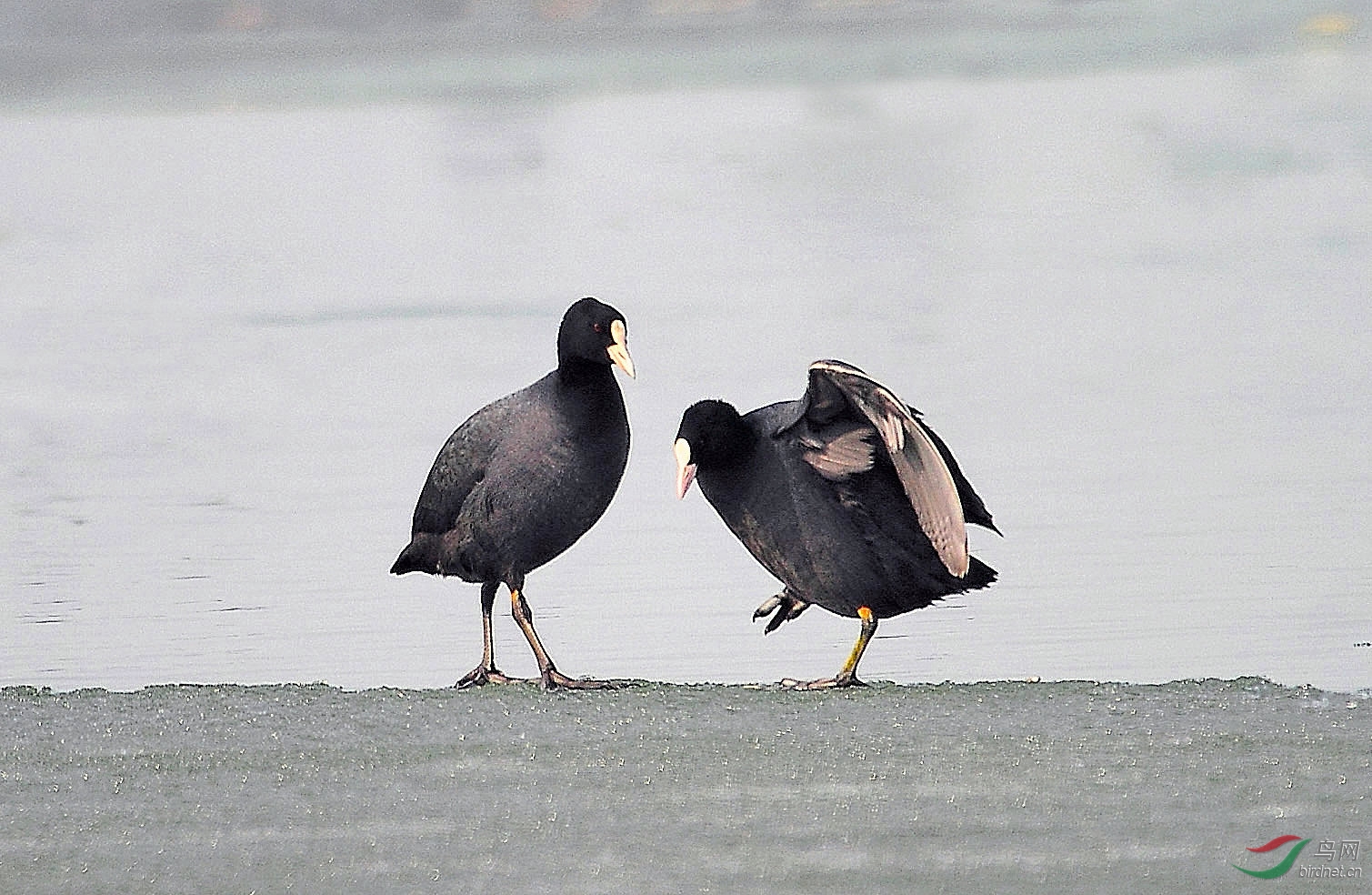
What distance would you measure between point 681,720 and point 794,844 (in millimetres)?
823

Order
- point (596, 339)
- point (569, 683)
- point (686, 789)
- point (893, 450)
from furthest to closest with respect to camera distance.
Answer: point (596, 339) < point (569, 683) < point (893, 450) < point (686, 789)

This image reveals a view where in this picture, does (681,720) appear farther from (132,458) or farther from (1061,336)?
(1061,336)

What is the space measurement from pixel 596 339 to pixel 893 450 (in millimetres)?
691

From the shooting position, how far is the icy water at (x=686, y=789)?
3266mm

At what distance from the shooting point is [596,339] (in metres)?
4.81

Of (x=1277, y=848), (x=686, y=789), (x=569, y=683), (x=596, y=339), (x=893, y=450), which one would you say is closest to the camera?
(x=1277, y=848)

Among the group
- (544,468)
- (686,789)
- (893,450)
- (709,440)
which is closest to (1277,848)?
(686,789)

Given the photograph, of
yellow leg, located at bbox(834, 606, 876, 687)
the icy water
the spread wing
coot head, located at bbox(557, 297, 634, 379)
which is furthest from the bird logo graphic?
coot head, located at bbox(557, 297, 634, 379)

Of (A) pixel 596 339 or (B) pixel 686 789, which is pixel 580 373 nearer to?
(A) pixel 596 339

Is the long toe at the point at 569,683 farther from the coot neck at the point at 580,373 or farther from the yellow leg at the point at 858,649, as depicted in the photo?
the coot neck at the point at 580,373

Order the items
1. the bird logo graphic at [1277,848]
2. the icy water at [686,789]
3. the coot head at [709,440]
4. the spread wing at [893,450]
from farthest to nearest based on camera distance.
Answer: the coot head at [709,440] < the spread wing at [893,450] < the icy water at [686,789] < the bird logo graphic at [1277,848]

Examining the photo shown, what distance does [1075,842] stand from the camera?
10.9 feet

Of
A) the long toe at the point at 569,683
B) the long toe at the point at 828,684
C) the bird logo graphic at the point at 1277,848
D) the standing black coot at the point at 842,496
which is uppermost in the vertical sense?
the standing black coot at the point at 842,496

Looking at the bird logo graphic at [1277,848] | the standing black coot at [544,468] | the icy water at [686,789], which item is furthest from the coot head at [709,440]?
the bird logo graphic at [1277,848]
